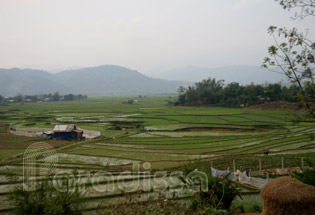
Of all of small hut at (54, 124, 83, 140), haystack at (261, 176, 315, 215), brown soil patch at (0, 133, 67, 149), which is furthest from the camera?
small hut at (54, 124, 83, 140)

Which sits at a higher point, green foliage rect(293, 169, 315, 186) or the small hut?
green foliage rect(293, 169, 315, 186)

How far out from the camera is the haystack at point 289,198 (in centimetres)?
730

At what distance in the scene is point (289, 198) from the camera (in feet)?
24.2

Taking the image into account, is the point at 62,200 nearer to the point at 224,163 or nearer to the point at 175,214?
the point at 175,214

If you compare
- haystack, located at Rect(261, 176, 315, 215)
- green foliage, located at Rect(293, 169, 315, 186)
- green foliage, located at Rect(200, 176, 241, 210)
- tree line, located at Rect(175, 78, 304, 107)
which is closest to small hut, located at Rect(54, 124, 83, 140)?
green foliage, located at Rect(200, 176, 241, 210)

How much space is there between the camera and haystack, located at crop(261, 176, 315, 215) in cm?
730

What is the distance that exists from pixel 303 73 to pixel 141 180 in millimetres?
9284

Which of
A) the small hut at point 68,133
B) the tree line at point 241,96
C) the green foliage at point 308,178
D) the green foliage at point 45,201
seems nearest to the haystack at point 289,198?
the green foliage at point 308,178

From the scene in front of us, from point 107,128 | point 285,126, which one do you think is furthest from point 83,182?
point 285,126

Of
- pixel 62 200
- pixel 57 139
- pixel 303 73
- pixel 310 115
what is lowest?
pixel 57 139

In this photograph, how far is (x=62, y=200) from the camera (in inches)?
269

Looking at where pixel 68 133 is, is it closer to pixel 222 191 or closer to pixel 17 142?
pixel 17 142

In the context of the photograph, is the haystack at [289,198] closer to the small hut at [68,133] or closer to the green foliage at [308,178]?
the green foliage at [308,178]

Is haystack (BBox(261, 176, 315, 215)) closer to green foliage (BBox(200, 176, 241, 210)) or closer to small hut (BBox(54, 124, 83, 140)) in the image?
green foliage (BBox(200, 176, 241, 210))
